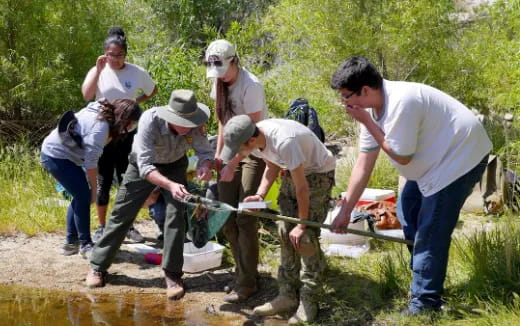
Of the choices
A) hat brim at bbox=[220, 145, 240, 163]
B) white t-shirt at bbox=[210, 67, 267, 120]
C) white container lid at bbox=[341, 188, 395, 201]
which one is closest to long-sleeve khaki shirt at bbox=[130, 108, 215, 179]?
white t-shirt at bbox=[210, 67, 267, 120]

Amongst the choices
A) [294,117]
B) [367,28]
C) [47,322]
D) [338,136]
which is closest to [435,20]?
[367,28]

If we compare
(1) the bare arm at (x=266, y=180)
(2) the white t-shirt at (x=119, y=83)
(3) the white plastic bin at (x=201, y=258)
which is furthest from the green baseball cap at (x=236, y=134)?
(2) the white t-shirt at (x=119, y=83)

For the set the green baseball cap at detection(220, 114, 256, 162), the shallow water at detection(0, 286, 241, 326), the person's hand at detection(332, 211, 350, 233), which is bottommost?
the shallow water at detection(0, 286, 241, 326)

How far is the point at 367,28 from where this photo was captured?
9.44m

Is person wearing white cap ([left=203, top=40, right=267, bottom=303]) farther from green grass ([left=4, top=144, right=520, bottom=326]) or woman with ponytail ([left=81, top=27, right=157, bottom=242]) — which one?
woman with ponytail ([left=81, top=27, right=157, bottom=242])

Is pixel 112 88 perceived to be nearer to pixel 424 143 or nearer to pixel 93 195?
pixel 93 195

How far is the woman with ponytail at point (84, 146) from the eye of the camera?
5465 mm

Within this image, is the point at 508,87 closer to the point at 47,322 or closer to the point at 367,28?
the point at 367,28

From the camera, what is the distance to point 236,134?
13.0 feet

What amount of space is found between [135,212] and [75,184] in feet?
2.46

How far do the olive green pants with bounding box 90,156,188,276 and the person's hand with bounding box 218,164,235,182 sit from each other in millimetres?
527

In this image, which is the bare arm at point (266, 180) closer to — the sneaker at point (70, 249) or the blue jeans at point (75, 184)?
the blue jeans at point (75, 184)

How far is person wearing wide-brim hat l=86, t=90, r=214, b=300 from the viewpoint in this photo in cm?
480

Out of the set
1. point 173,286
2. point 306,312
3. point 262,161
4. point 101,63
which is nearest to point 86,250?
point 173,286
